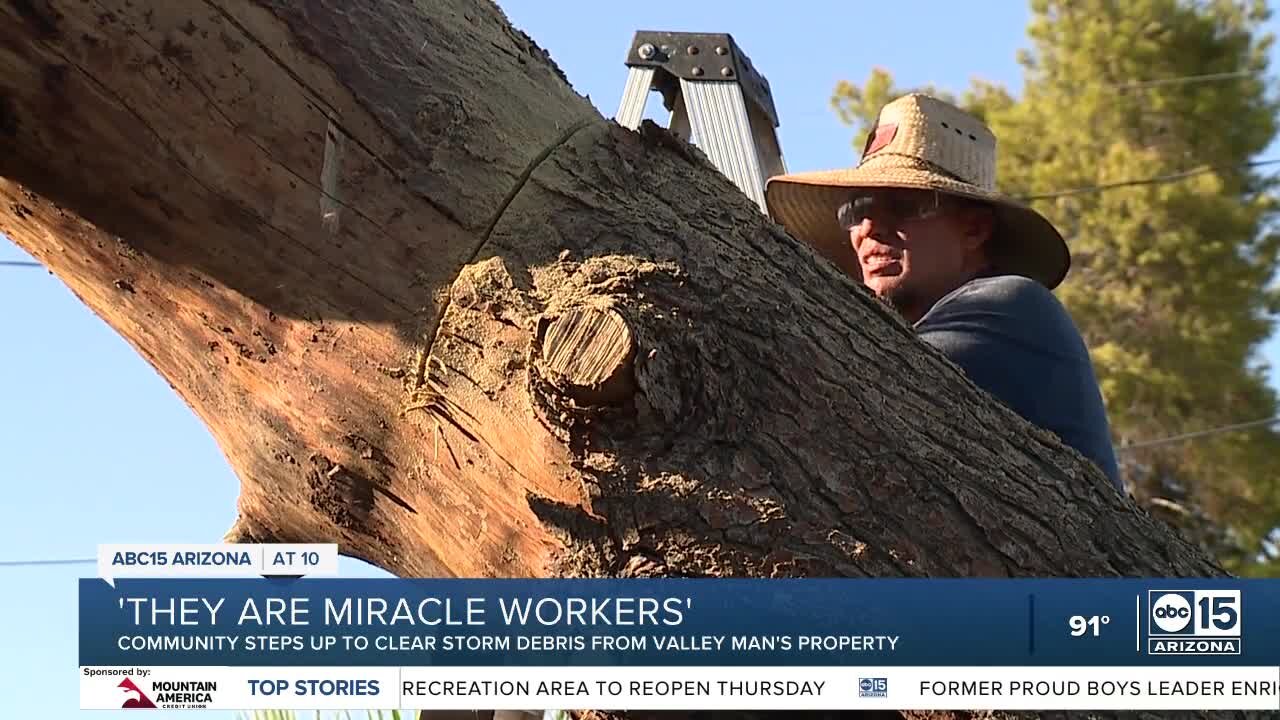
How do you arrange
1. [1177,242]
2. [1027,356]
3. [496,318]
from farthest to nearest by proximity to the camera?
[1177,242]
[1027,356]
[496,318]

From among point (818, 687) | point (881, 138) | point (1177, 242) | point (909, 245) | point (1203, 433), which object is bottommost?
point (818, 687)

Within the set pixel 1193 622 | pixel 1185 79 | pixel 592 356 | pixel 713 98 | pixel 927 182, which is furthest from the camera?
pixel 1185 79

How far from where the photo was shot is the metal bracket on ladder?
336 centimetres

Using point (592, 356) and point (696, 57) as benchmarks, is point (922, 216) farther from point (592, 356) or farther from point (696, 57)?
point (592, 356)

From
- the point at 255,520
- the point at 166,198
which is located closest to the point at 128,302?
the point at 166,198

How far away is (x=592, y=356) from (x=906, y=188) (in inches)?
58.9

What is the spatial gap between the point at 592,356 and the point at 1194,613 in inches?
31.7

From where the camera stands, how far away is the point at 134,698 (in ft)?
6.03

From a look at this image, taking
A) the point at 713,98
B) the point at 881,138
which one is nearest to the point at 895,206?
the point at 881,138

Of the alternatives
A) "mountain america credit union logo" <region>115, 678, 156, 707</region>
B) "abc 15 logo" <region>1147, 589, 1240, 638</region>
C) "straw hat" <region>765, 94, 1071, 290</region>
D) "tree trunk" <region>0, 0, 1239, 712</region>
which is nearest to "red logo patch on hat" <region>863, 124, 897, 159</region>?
"straw hat" <region>765, 94, 1071, 290</region>

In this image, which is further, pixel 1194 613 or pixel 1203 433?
pixel 1203 433

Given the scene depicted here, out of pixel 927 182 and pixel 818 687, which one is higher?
pixel 927 182

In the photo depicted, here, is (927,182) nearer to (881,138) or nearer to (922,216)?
(922,216)

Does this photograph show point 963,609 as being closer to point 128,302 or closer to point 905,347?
point 905,347
